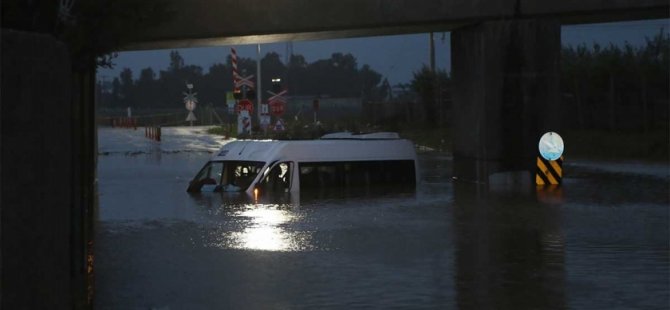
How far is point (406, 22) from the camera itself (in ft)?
81.3

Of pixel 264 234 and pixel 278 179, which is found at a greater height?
pixel 278 179

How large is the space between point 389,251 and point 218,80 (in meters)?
129

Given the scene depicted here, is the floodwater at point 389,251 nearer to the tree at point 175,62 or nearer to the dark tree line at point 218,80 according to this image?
the dark tree line at point 218,80

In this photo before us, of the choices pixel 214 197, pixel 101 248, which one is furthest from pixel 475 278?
pixel 214 197

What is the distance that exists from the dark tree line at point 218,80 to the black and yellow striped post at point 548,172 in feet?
339

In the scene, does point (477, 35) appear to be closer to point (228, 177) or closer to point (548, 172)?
point (548, 172)

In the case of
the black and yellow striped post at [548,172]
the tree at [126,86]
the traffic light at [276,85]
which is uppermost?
the tree at [126,86]

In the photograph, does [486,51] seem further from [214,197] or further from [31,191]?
[31,191]

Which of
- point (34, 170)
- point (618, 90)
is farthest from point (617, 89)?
point (34, 170)

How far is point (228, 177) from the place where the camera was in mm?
23031

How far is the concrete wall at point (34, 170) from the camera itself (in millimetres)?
5742

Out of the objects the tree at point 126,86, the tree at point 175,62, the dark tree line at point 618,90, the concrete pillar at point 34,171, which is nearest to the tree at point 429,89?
the dark tree line at point 618,90

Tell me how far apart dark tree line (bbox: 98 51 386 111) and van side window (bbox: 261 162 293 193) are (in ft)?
347

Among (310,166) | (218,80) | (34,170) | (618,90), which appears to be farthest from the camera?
(218,80)
